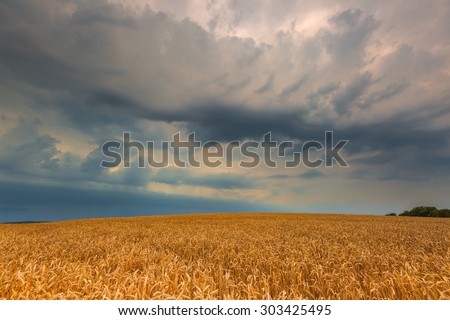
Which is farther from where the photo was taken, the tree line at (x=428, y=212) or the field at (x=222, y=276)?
the tree line at (x=428, y=212)

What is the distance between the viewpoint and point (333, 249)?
12.3 metres

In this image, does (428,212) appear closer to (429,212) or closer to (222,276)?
(429,212)

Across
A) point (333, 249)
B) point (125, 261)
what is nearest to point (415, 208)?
point (333, 249)

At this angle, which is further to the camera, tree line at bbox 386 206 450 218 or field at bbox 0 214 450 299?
tree line at bbox 386 206 450 218

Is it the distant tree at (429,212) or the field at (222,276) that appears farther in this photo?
the distant tree at (429,212)

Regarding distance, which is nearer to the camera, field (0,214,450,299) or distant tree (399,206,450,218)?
field (0,214,450,299)

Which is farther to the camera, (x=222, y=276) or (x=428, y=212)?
(x=428, y=212)

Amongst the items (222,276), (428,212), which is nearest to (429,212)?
(428,212)

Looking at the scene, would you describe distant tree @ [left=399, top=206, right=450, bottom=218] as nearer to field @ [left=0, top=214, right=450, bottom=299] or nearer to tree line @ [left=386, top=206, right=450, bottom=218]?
tree line @ [left=386, top=206, right=450, bottom=218]

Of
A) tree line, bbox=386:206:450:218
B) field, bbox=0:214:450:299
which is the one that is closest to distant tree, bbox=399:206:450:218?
tree line, bbox=386:206:450:218

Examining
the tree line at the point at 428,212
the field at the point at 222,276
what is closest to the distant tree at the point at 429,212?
the tree line at the point at 428,212

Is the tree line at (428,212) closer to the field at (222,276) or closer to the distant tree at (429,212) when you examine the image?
the distant tree at (429,212)
